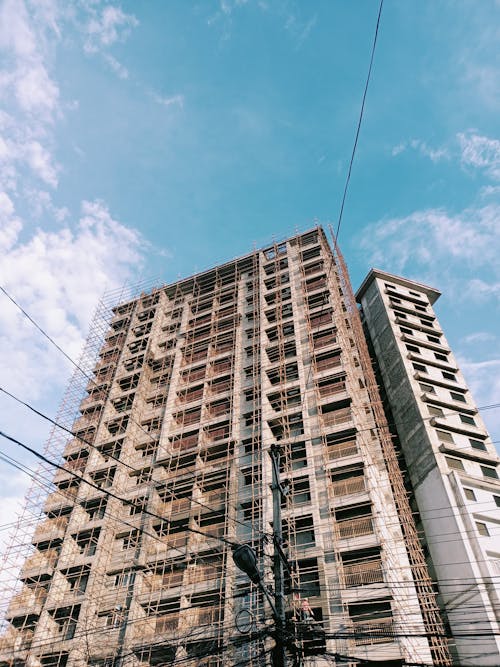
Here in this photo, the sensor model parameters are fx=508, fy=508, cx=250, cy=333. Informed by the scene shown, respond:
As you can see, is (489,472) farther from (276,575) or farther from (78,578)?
(276,575)

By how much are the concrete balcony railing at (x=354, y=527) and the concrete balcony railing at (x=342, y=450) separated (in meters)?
3.62

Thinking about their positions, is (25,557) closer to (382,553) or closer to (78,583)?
(78,583)

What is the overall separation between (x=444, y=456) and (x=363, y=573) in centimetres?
1364

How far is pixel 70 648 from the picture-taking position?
2584 cm

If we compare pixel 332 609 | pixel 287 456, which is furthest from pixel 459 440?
pixel 332 609

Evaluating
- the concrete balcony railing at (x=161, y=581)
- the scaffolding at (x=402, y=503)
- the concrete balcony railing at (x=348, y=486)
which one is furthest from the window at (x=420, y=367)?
the concrete balcony railing at (x=161, y=581)

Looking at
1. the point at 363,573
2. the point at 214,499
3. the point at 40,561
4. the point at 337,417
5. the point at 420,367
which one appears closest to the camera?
the point at 363,573

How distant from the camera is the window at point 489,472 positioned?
34.7 metres

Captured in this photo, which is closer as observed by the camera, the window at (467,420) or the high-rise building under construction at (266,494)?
the high-rise building under construction at (266,494)

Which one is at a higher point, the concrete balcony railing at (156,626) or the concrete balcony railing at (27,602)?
the concrete balcony railing at (27,602)

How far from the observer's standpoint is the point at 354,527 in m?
25.9

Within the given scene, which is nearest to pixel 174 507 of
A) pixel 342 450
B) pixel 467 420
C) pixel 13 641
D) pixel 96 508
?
pixel 96 508

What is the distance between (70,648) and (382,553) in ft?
54.1

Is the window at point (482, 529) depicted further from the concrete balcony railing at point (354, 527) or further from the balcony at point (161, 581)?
the balcony at point (161, 581)
